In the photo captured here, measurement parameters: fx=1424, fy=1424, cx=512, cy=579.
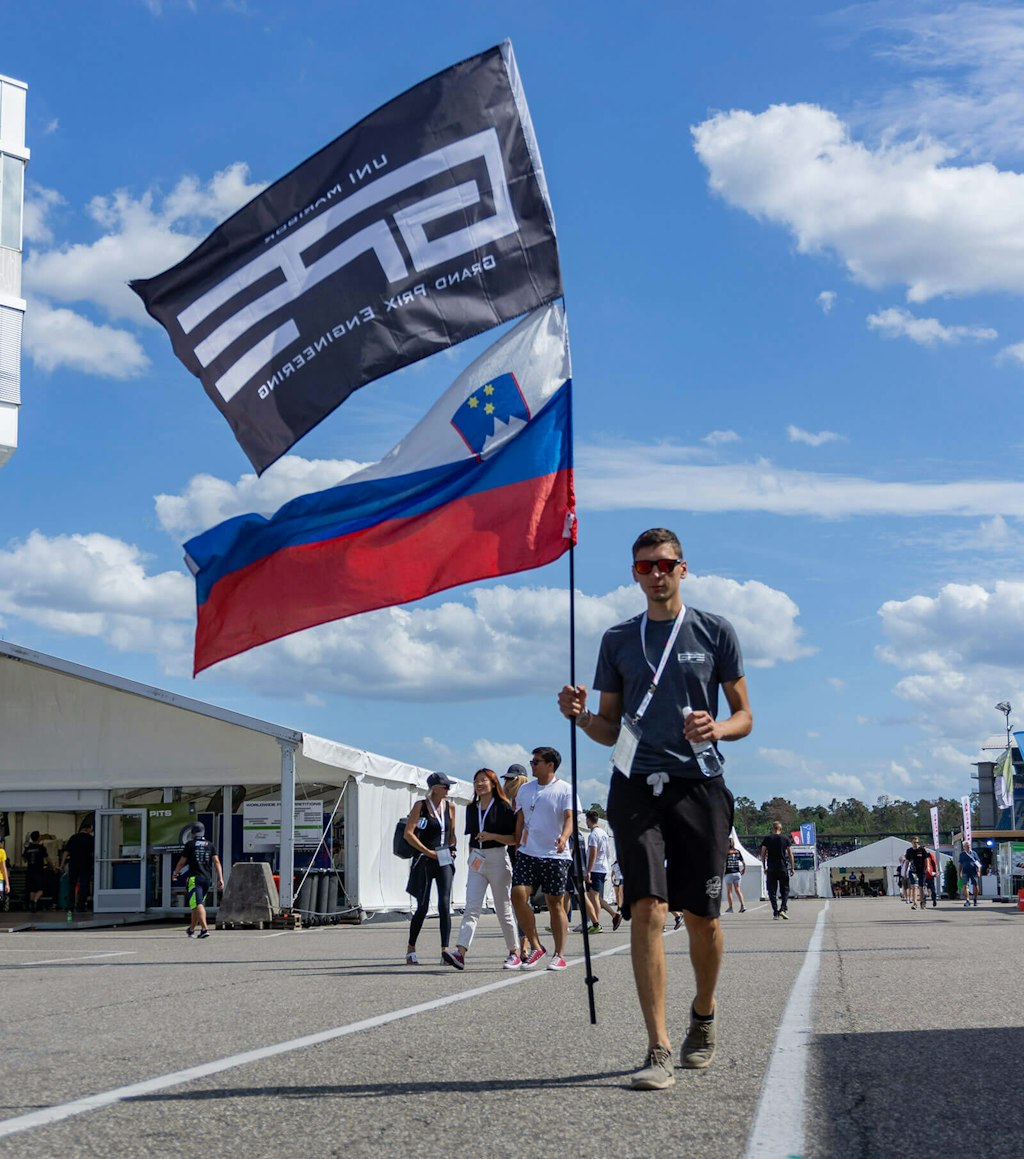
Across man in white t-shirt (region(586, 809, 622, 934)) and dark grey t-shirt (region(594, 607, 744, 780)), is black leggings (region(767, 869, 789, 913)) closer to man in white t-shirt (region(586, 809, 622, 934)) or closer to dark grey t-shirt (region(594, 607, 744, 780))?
man in white t-shirt (region(586, 809, 622, 934))

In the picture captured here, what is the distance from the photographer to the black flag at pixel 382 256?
7453mm

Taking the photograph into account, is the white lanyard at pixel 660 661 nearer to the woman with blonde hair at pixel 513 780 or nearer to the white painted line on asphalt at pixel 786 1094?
the white painted line on asphalt at pixel 786 1094

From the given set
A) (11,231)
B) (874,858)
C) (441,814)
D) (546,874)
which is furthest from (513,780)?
(874,858)

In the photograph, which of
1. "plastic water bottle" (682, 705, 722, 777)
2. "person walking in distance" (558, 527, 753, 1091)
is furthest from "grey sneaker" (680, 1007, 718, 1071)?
"plastic water bottle" (682, 705, 722, 777)

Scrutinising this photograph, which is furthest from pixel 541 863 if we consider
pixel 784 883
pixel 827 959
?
pixel 784 883

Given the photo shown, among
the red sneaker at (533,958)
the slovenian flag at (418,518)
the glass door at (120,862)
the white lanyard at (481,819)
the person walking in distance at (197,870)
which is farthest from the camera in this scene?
the glass door at (120,862)

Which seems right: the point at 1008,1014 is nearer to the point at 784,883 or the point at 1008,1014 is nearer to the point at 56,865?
the point at 784,883

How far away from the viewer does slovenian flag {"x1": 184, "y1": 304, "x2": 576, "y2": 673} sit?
7059mm

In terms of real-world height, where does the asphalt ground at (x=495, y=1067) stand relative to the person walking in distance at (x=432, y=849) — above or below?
below

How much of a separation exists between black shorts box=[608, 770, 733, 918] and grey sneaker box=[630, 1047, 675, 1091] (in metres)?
0.48

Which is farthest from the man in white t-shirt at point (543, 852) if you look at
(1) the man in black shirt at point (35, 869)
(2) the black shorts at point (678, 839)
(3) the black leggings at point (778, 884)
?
(1) the man in black shirt at point (35, 869)

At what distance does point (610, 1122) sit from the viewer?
398 cm

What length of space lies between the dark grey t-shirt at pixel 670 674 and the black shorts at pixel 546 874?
6.31 meters

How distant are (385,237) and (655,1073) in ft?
15.2
